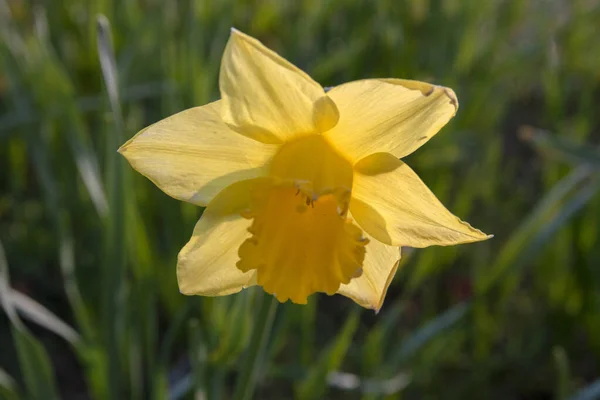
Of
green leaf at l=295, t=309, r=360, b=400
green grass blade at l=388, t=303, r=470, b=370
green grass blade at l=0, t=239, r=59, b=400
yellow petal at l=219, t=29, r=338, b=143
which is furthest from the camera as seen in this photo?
green grass blade at l=388, t=303, r=470, b=370

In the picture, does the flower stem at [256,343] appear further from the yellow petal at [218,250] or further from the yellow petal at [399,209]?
the yellow petal at [399,209]

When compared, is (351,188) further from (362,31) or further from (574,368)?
(362,31)

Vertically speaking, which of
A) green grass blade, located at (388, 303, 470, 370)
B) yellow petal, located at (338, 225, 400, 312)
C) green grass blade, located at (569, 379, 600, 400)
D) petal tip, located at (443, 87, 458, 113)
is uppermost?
petal tip, located at (443, 87, 458, 113)

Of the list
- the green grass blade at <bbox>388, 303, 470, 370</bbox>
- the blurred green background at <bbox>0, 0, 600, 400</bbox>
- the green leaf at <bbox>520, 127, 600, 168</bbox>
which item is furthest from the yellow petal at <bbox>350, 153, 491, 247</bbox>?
the green leaf at <bbox>520, 127, 600, 168</bbox>

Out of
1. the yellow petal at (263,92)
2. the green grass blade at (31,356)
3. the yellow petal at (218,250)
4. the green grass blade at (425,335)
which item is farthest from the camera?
the green grass blade at (425,335)

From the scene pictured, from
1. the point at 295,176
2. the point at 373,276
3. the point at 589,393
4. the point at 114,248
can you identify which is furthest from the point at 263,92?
the point at 589,393

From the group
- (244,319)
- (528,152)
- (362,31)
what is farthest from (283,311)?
(528,152)

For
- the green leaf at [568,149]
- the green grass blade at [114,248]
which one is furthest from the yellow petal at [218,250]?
the green leaf at [568,149]

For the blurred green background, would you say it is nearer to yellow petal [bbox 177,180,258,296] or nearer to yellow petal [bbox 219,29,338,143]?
yellow petal [bbox 177,180,258,296]
